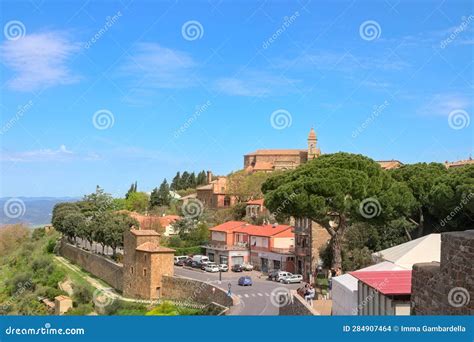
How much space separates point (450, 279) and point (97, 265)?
118 feet

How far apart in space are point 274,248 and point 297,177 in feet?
38.0

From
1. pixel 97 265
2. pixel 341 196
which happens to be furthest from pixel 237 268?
pixel 341 196

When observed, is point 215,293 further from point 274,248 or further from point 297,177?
point 274,248

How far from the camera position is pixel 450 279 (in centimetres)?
731

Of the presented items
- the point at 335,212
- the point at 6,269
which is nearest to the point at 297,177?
the point at 335,212

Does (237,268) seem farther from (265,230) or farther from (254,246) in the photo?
(265,230)

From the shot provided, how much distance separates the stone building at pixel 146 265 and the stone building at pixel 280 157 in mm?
58515

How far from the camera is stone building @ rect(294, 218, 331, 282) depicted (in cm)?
3344

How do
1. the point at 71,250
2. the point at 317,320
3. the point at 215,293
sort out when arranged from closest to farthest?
the point at 317,320 → the point at 215,293 → the point at 71,250

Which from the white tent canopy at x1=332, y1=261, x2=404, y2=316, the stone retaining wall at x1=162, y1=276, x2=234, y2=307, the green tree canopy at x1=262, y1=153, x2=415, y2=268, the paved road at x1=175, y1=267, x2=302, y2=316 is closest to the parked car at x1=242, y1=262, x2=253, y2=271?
the paved road at x1=175, y1=267, x2=302, y2=316

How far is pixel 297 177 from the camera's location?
28141mm

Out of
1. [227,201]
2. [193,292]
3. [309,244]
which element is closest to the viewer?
[193,292]

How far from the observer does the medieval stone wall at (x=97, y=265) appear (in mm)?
35688

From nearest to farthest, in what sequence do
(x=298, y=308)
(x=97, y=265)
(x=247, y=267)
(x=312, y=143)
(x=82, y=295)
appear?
(x=298, y=308), (x=82, y=295), (x=247, y=267), (x=97, y=265), (x=312, y=143)
